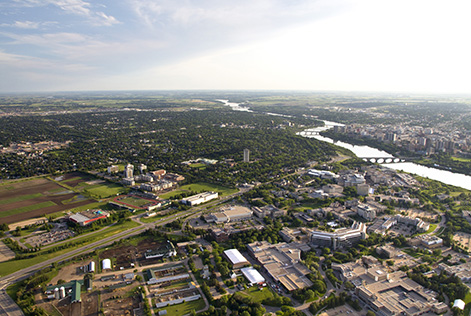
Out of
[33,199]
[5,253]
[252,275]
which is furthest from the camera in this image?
[33,199]

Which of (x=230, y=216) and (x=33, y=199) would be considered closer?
(x=230, y=216)

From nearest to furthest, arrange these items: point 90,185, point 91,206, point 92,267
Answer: point 92,267 < point 91,206 < point 90,185

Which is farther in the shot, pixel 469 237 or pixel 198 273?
pixel 469 237

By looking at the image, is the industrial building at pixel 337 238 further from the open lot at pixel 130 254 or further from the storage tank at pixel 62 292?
the storage tank at pixel 62 292

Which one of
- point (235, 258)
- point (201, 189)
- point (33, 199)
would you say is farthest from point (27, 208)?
point (235, 258)

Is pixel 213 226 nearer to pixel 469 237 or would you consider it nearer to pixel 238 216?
pixel 238 216

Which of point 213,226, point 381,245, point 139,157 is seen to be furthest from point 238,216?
point 139,157

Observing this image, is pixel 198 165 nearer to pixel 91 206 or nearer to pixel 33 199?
pixel 91 206

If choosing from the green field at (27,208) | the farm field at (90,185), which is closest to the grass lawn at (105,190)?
the farm field at (90,185)
